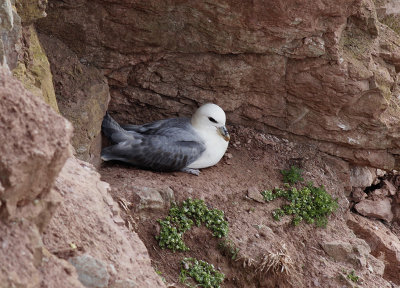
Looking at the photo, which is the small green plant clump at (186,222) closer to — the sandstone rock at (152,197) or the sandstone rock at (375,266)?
the sandstone rock at (152,197)

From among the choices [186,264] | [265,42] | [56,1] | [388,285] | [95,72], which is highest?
[265,42]

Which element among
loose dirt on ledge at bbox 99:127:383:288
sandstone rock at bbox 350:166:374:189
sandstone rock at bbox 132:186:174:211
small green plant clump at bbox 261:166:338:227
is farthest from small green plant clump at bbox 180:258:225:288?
sandstone rock at bbox 350:166:374:189

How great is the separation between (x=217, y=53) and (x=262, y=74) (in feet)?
1.52

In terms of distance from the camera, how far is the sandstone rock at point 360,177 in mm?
6388

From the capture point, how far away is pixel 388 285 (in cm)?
514

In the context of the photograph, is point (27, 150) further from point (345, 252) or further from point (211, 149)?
point (345, 252)

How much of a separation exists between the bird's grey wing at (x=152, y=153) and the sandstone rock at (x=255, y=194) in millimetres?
605

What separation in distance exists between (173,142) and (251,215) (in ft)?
3.00

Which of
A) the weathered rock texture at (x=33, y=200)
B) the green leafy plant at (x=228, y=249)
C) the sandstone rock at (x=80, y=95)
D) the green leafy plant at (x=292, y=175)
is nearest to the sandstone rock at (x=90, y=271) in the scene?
the weathered rock texture at (x=33, y=200)

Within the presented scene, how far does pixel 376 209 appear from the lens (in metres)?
6.53

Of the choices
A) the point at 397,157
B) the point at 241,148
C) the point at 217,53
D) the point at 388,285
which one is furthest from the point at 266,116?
the point at 388,285

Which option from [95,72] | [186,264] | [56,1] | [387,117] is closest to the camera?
[186,264]

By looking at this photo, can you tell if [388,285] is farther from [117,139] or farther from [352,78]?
[117,139]

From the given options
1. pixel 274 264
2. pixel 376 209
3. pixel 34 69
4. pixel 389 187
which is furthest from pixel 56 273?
pixel 389 187
